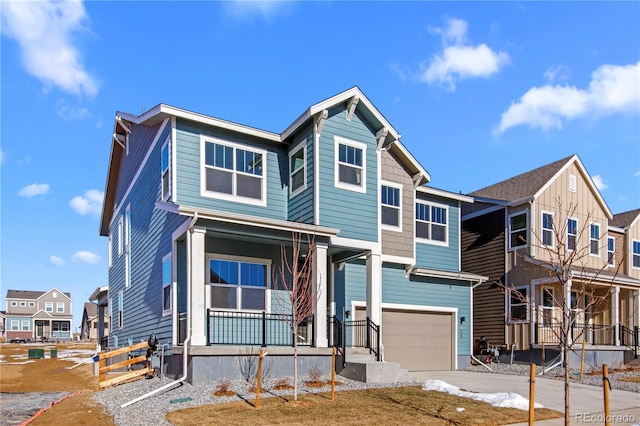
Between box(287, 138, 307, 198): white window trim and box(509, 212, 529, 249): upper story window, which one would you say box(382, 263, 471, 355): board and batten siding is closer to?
box(509, 212, 529, 249): upper story window

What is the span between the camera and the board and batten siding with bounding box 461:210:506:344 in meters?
22.4

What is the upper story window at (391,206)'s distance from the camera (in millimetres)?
17828

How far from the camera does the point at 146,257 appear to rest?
17844 millimetres

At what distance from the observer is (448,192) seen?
807 inches

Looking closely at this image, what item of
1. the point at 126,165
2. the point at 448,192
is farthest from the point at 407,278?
the point at 126,165

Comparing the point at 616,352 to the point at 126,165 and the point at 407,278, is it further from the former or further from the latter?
the point at 126,165

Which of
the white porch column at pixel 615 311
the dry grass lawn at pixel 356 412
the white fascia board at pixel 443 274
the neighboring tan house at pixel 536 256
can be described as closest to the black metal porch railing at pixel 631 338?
the neighboring tan house at pixel 536 256

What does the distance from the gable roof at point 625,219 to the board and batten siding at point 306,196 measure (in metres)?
19.2

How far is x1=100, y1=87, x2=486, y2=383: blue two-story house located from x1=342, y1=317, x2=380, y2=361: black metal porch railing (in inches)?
4.0

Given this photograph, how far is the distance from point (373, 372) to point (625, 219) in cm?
2040

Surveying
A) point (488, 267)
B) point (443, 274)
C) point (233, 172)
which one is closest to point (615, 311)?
point (488, 267)

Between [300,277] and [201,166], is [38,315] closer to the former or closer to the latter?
[201,166]

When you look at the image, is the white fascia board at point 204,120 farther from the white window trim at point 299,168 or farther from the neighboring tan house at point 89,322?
the neighboring tan house at point 89,322

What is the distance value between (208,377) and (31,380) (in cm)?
1070
